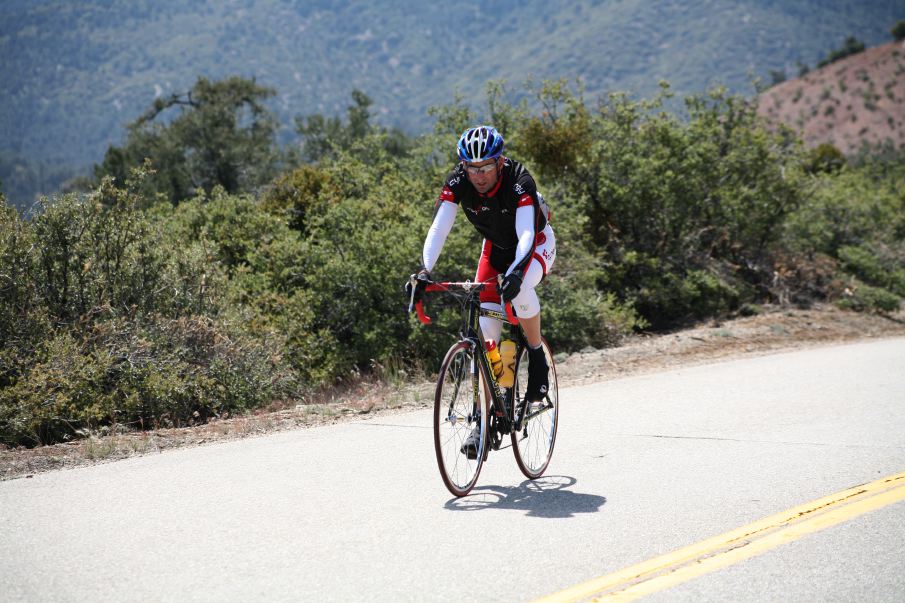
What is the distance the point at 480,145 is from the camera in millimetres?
5867

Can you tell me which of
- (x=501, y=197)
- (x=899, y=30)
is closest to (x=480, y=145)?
(x=501, y=197)

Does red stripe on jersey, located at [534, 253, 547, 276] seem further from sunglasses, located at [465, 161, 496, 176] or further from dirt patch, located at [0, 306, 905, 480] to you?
dirt patch, located at [0, 306, 905, 480]

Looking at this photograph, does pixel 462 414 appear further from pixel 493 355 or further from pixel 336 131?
pixel 336 131

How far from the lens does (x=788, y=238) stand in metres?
21.7

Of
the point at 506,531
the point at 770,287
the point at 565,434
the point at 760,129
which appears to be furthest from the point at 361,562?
the point at 760,129

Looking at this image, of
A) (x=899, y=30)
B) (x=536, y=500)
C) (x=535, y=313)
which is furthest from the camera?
(x=899, y=30)

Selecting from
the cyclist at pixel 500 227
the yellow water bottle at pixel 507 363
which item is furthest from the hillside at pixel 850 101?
the yellow water bottle at pixel 507 363

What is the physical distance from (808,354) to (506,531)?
9.79 metres

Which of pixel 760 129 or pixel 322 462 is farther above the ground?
pixel 760 129

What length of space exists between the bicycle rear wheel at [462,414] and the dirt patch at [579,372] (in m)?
3.14

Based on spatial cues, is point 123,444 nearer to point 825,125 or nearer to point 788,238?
point 788,238

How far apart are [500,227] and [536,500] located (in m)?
1.90

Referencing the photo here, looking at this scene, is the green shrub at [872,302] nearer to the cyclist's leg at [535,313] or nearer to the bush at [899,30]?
the cyclist's leg at [535,313]

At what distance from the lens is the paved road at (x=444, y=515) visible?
4.38 meters
